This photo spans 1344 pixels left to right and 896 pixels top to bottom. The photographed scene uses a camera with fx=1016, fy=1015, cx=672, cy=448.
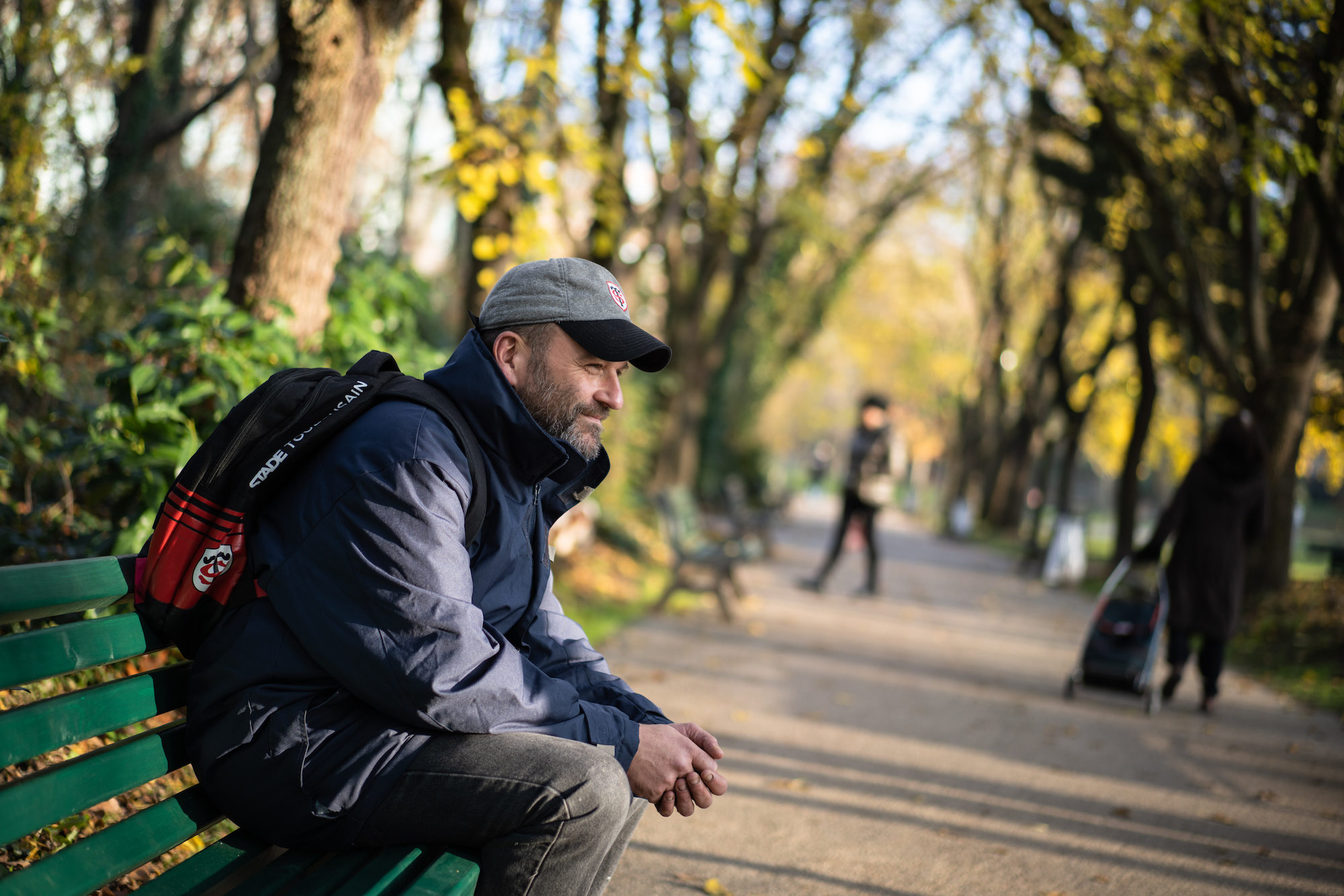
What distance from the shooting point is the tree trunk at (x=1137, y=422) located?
14.8 metres

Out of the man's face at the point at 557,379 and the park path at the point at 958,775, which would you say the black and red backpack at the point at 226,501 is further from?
the park path at the point at 958,775

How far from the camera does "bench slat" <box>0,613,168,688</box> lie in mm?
1798

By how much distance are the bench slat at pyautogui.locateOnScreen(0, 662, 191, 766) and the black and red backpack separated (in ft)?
0.31

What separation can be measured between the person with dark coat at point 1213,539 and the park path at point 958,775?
0.55 meters

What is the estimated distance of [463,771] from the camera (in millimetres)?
2150

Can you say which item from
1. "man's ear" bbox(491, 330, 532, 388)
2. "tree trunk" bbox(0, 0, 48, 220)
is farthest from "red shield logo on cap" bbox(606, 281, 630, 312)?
"tree trunk" bbox(0, 0, 48, 220)

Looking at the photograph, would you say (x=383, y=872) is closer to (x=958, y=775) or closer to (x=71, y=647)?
(x=71, y=647)

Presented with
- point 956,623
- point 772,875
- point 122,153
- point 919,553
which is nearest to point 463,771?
point 772,875

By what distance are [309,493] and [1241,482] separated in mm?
6853

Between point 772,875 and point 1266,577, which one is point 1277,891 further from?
point 1266,577

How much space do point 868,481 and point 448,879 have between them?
30.4 ft

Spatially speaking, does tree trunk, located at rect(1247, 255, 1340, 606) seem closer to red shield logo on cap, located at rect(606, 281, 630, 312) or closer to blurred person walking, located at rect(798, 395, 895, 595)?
blurred person walking, located at rect(798, 395, 895, 595)

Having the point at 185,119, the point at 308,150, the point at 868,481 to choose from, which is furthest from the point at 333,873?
the point at 185,119

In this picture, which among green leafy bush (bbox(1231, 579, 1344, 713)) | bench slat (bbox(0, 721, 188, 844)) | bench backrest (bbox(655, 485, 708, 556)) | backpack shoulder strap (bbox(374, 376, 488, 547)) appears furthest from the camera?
bench backrest (bbox(655, 485, 708, 556))
